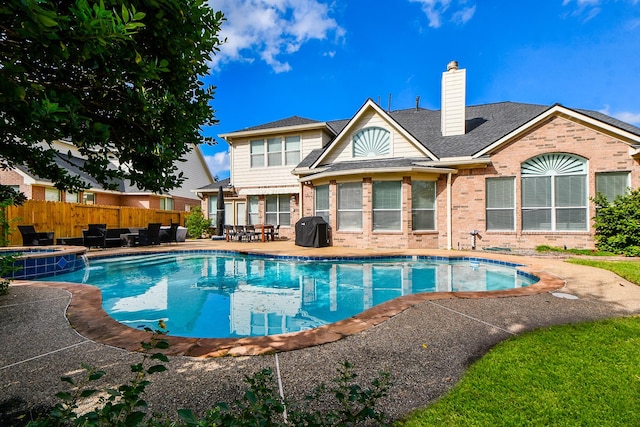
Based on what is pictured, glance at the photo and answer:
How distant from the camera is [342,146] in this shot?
1812cm

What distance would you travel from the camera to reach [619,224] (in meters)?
12.4

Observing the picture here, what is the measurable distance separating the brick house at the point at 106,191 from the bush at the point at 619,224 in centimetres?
1756

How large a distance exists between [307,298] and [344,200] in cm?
900

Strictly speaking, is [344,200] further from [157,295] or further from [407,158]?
[157,295]

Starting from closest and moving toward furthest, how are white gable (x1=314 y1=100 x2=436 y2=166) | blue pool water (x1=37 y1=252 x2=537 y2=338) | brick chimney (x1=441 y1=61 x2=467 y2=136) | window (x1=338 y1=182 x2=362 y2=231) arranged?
blue pool water (x1=37 y1=252 x2=537 y2=338) → window (x1=338 y1=182 x2=362 y2=231) → white gable (x1=314 y1=100 x2=436 y2=166) → brick chimney (x1=441 y1=61 x2=467 y2=136)

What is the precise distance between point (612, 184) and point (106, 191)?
120 ft

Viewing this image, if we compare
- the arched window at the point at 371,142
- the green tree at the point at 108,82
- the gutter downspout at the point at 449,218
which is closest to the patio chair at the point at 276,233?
the arched window at the point at 371,142

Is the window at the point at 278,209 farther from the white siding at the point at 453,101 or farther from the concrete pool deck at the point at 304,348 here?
the concrete pool deck at the point at 304,348

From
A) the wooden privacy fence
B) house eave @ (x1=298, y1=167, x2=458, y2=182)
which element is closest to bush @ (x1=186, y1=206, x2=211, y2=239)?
the wooden privacy fence

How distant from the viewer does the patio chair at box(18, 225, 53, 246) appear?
48.2 feet

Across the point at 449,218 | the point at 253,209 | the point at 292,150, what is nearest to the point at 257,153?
the point at 292,150

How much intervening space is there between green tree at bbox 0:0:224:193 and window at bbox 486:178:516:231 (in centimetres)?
1504

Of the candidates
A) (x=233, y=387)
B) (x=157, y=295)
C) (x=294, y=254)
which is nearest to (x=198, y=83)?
(x=233, y=387)

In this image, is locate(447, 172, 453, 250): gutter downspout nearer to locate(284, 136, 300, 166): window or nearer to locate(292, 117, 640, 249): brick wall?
locate(292, 117, 640, 249): brick wall
